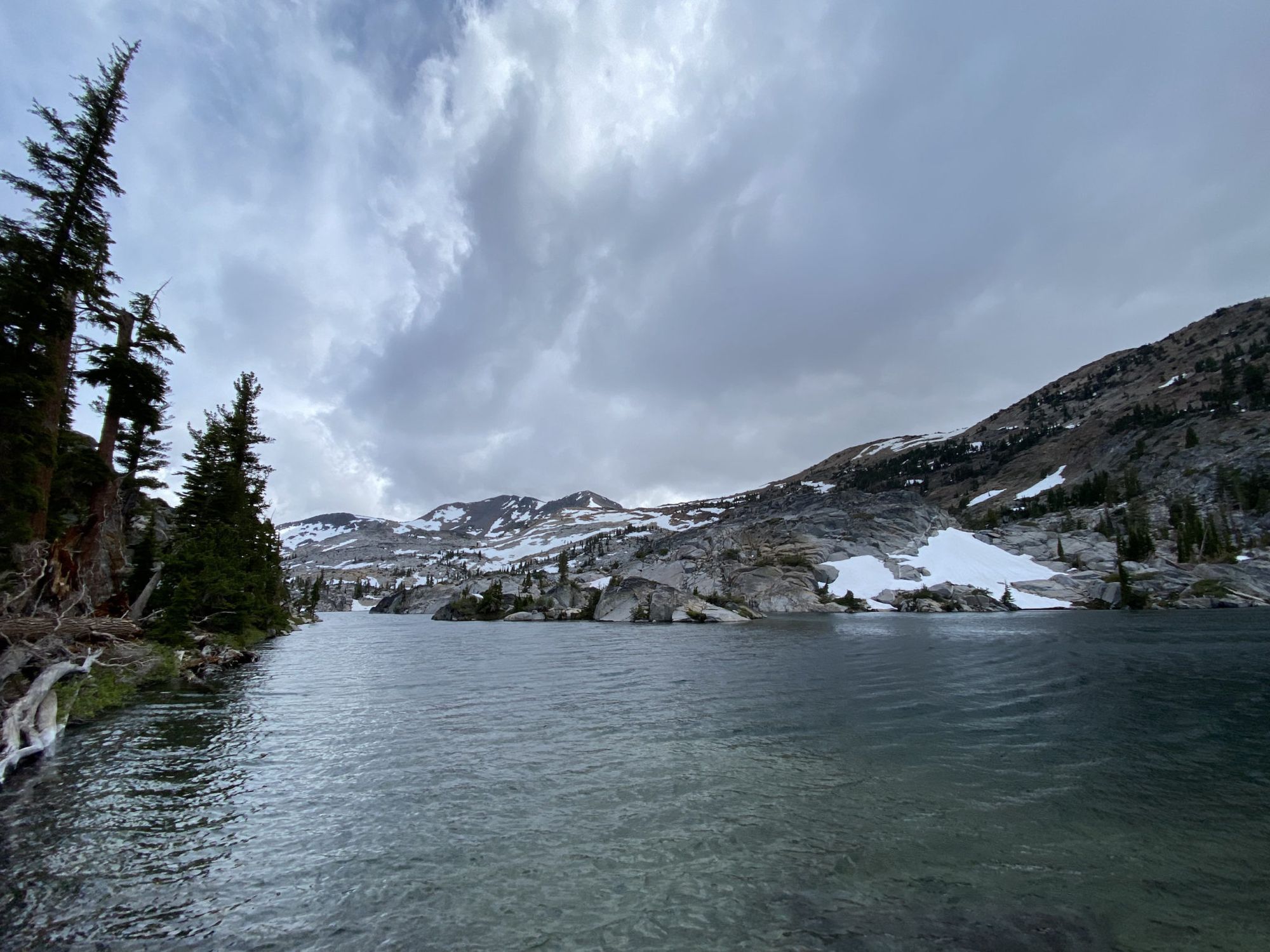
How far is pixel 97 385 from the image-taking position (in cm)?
2264

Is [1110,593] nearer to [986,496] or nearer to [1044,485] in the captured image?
[1044,485]

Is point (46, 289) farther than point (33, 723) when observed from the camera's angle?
Yes

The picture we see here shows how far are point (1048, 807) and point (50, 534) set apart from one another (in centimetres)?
3349

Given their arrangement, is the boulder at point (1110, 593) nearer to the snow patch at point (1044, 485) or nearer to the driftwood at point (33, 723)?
the snow patch at point (1044, 485)

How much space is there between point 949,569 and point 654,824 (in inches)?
4797

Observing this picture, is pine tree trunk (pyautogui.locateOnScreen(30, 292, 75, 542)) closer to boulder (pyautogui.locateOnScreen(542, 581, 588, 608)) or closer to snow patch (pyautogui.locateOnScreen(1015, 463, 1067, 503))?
boulder (pyautogui.locateOnScreen(542, 581, 588, 608))

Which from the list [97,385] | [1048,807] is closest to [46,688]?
[97,385]

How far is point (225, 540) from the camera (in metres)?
34.9

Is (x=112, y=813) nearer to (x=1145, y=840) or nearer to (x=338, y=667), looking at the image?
(x=1145, y=840)

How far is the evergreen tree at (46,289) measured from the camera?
17.0 meters

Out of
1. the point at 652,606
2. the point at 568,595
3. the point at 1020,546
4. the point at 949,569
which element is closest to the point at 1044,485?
the point at 1020,546

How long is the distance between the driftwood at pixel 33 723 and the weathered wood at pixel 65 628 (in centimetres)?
120

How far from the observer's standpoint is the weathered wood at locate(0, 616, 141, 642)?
14323mm

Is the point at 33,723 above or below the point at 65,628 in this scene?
below
